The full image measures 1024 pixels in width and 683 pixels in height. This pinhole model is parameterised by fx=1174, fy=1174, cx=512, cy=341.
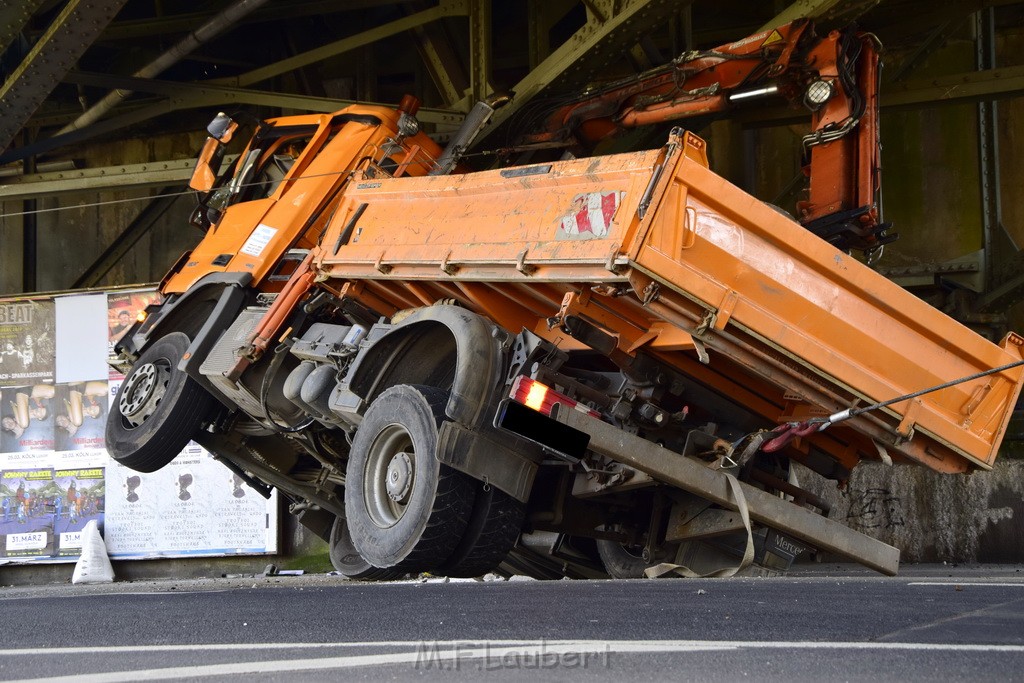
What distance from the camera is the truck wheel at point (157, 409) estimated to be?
807cm

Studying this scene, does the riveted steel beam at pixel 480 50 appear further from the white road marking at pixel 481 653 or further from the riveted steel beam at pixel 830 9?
the white road marking at pixel 481 653

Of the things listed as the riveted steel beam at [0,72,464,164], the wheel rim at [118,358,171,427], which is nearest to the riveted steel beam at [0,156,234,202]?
the riveted steel beam at [0,72,464,164]

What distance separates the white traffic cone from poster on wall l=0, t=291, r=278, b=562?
0.13m

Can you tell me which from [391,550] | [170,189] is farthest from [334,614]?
[170,189]

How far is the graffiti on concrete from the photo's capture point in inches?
409

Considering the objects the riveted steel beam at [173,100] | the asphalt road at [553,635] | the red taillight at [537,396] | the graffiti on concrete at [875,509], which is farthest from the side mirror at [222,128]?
the graffiti on concrete at [875,509]

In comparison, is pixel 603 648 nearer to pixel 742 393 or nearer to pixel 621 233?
pixel 621 233

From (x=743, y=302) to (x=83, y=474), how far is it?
9301 millimetres

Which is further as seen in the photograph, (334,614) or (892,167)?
(892,167)

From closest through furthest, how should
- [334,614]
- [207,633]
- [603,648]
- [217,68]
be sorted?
[603,648] → [207,633] → [334,614] → [217,68]

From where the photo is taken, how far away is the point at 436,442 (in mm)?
5602

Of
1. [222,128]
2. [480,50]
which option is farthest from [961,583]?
[480,50]

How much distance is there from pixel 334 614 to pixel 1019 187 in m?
8.56

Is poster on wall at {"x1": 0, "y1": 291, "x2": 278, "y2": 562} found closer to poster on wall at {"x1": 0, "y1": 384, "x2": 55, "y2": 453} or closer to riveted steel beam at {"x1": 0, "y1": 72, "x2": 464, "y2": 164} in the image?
poster on wall at {"x1": 0, "y1": 384, "x2": 55, "y2": 453}
